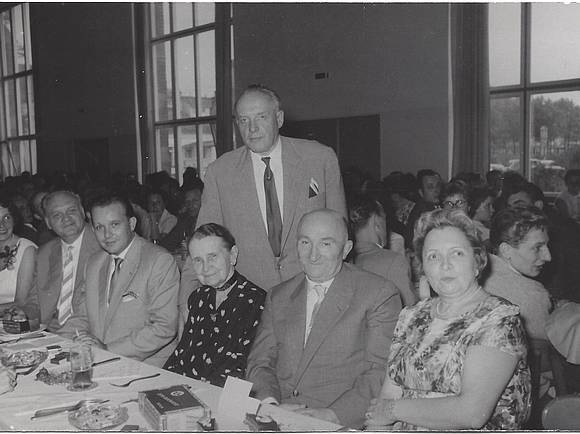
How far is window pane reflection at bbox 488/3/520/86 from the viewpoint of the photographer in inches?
292

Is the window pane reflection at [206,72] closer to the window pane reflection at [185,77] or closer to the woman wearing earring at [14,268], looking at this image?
the window pane reflection at [185,77]

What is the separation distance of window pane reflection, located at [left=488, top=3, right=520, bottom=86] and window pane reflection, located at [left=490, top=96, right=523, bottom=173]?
278mm

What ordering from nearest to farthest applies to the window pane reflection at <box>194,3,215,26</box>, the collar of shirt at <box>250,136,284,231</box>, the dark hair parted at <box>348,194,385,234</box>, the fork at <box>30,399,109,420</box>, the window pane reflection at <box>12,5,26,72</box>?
1. the fork at <box>30,399,109,420</box>
2. the collar of shirt at <box>250,136,284,231</box>
3. the dark hair parted at <box>348,194,385,234</box>
4. the window pane reflection at <box>194,3,215,26</box>
5. the window pane reflection at <box>12,5,26,72</box>

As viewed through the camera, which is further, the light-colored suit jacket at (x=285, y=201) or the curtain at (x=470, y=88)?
the curtain at (x=470, y=88)

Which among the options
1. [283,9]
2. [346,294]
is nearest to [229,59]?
[283,9]

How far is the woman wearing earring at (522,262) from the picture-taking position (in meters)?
2.70

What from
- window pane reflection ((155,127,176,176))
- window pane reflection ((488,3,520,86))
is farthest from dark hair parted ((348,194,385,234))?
window pane reflection ((155,127,176,176))

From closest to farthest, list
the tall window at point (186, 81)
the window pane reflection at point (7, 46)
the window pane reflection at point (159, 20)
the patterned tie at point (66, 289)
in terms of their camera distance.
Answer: the patterned tie at point (66, 289) → the tall window at point (186, 81) → the window pane reflection at point (159, 20) → the window pane reflection at point (7, 46)

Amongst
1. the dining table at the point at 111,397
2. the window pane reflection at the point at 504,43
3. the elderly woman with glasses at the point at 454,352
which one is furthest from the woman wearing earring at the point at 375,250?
the window pane reflection at the point at 504,43

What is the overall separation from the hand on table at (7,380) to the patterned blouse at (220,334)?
2.41ft

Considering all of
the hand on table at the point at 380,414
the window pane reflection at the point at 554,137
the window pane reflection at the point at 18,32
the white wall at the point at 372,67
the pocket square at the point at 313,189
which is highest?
the window pane reflection at the point at 18,32

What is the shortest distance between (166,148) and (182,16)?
2.78 m

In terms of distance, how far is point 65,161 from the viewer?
1512 centimetres

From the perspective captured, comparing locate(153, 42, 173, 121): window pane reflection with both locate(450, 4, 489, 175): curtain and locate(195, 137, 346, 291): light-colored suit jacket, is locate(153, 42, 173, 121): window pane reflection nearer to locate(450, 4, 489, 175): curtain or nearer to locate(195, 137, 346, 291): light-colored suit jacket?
locate(450, 4, 489, 175): curtain
